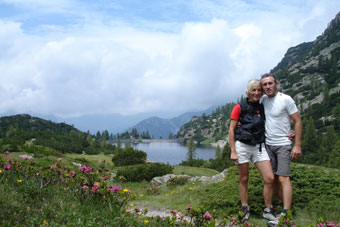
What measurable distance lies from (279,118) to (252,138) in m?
0.72

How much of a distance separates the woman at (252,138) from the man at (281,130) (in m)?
0.18

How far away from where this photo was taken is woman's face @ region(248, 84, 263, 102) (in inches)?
224

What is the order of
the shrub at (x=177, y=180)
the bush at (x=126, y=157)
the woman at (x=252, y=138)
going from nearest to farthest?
1. the woman at (x=252, y=138)
2. the shrub at (x=177, y=180)
3. the bush at (x=126, y=157)

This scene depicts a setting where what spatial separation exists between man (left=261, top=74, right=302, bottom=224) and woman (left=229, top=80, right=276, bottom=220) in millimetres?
177

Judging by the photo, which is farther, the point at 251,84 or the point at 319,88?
the point at 319,88

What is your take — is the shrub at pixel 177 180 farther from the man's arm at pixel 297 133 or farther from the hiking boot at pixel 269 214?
the man's arm at pixel 297 133

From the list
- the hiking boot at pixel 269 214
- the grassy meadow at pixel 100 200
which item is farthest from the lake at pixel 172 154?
the hiking boot at pixel 269 214

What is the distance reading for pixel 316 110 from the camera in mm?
113188

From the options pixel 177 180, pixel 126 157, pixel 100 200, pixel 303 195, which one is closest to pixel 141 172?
pixel 177 180

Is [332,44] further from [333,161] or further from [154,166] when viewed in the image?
[154,166]

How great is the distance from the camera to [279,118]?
554cm

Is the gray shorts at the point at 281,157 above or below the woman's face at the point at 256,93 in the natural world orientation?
below

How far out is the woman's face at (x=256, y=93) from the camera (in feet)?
18.7

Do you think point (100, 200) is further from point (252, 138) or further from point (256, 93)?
point (256, 93)
